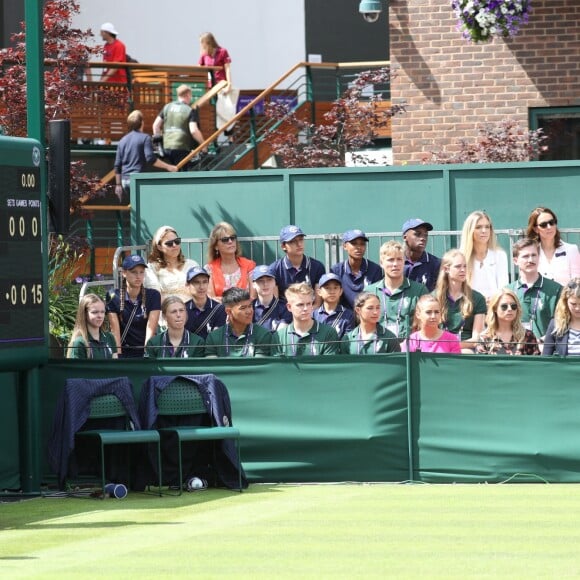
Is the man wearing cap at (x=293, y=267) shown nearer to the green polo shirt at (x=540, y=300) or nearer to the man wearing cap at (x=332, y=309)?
the man wearing cap at (x=332, y=309)

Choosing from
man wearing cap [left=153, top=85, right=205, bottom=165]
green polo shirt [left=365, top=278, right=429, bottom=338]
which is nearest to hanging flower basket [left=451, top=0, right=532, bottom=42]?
man wearing cap [left=153, top=85, right=205, bottom=165]

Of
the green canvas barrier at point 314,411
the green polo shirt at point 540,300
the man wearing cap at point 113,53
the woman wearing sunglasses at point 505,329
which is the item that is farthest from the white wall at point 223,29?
the woman wearing sunglasses at point 505,329

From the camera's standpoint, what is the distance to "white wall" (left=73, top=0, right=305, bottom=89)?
27.3 meters

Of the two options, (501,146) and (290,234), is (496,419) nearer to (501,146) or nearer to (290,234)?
(290,234)

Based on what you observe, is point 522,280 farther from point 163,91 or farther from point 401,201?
point 163,91

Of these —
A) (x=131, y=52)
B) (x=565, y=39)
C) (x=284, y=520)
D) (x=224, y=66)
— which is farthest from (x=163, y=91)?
(x=284, y=520)

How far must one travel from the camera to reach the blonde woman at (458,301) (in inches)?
569

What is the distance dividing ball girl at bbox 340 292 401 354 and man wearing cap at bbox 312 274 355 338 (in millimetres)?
363

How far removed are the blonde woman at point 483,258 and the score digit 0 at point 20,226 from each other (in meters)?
4.02

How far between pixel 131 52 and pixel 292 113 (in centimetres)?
485

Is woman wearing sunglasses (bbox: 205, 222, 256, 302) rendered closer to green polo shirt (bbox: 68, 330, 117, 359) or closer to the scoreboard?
green polo shirt (bbox: 68, 330, 117, 359)

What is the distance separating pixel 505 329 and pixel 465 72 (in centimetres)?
857

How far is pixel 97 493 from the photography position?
13609 mm

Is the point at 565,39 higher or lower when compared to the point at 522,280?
higher
